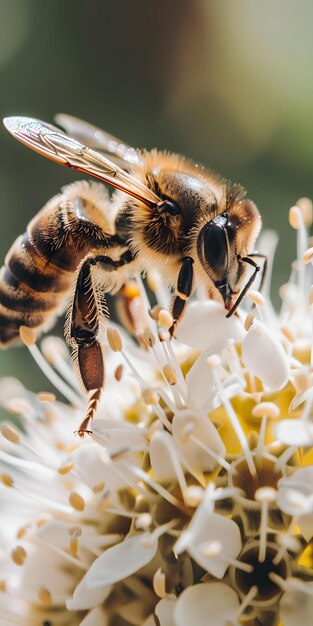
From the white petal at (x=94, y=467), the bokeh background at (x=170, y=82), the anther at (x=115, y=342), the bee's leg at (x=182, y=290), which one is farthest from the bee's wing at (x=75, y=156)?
the bokeh background at (x=170, y=82)

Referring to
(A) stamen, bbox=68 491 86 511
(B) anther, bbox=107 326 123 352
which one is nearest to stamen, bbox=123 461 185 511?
(A) stamen, bbox=68 491 86 511

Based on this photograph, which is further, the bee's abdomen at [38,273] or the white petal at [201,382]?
the bee's abdomen at [38,273]

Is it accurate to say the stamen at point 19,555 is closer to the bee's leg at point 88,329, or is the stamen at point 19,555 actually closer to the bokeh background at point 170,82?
the bee's leg at point 88,329

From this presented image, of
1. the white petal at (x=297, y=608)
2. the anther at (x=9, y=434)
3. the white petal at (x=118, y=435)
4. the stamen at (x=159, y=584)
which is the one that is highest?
the white petal at (x=118, y=435)

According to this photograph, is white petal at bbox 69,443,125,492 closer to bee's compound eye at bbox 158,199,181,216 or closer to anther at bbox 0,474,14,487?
anther at bbox 0,474,14,487

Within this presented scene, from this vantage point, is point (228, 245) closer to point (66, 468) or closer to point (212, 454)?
point (212, 454)

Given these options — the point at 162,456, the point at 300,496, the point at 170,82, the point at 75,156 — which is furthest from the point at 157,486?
the point at 170,82
